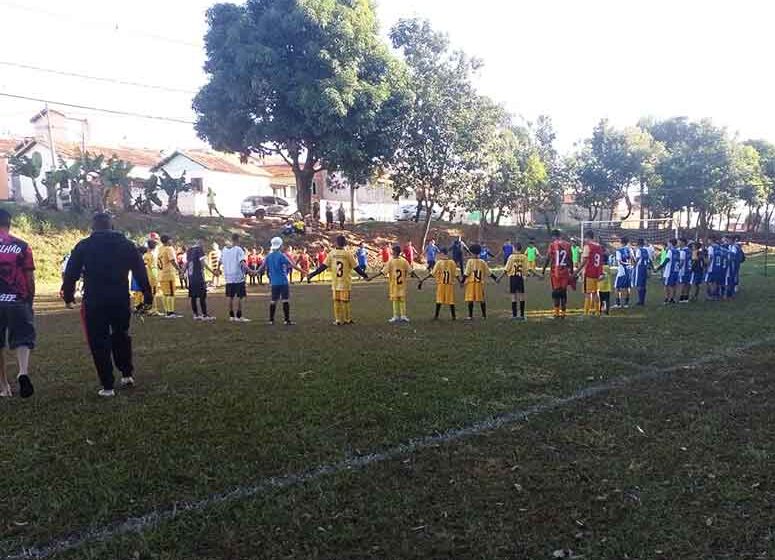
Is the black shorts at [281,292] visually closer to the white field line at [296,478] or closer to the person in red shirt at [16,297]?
the person in red shirt at [16,297]

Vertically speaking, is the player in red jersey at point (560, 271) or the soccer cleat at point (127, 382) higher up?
the player in red jersey at point (560, 271)

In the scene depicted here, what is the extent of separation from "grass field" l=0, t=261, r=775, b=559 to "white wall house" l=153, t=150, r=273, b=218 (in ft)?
130

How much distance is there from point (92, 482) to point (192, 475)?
2.46 feet

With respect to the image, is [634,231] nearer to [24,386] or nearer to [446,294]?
[446,294]

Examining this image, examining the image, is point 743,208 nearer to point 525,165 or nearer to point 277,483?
point 525,165

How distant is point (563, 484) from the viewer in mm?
4840

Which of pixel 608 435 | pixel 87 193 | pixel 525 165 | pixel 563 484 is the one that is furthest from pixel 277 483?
Answer: pixel 525 165

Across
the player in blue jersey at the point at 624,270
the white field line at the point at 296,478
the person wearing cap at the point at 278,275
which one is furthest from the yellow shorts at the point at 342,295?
the player in blue jersey at the point at 624,270

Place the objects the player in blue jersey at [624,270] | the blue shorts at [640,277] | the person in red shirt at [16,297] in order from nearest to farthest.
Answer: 1. the person in red shirt at [16,297]
2. the player in blue jersey at [624,270]
3. the blue shorts at [640,277]

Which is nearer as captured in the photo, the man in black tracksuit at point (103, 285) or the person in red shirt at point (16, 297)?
the person in red shirt at point (16, 297)

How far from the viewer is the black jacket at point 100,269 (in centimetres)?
709

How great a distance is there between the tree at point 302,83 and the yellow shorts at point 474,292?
62.3 ft

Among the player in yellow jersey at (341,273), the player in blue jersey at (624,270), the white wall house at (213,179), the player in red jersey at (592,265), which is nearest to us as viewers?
the player in yellow jersey at (341,273)

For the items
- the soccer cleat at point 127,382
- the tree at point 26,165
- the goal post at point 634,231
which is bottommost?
the soccer cleat at point 127,382
